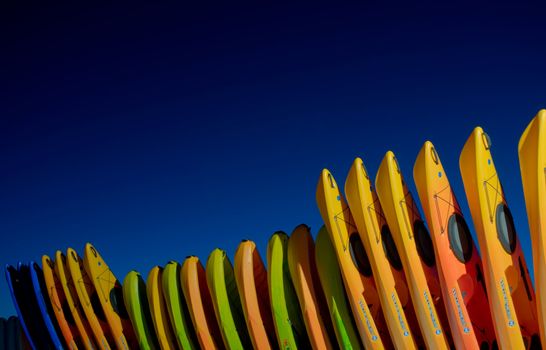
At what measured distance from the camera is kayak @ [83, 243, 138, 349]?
5.42 meters

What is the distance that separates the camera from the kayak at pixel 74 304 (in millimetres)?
5555

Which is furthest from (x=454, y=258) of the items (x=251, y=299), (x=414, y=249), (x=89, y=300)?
(x=89, y=300)

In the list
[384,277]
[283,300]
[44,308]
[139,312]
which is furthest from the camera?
[44,308]

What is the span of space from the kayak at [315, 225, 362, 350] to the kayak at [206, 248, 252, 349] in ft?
2.89

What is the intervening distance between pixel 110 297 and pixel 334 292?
242 centimetres

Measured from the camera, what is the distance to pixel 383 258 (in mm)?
3725

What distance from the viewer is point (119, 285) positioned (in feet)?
18.5

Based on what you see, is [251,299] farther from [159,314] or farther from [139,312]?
[139,312]

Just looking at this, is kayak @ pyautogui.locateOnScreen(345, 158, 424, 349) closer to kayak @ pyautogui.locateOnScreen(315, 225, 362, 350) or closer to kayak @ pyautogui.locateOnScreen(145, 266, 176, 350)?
kayak @ pyautogui.locateOnScreen(315, 225, 362, 350)

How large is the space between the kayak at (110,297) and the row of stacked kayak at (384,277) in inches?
11.5

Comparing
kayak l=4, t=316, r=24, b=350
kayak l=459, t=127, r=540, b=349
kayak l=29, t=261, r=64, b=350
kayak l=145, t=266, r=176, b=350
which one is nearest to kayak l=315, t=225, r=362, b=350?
kayak l=459, t=127, r=540, b=349

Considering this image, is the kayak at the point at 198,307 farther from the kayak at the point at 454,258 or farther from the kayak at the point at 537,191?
the kayak at the point at 537,191

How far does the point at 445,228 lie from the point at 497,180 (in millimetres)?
421

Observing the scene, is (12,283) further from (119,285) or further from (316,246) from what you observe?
(316,246)
